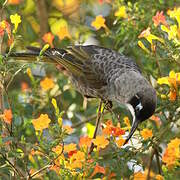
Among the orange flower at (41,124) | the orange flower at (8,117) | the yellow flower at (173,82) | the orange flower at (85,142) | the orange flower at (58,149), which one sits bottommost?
the orange flower at (85,142)

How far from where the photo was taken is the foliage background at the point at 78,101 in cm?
266

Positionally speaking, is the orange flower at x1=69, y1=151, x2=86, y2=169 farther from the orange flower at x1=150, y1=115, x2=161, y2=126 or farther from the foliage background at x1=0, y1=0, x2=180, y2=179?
the orange flower at x1=150, y1=115, x2=161, y2=126

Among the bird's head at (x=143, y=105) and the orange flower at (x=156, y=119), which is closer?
the bird's head at (x=143, y=105)

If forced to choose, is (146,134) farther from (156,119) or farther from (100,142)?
(156,119)

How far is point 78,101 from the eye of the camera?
15.0 ft

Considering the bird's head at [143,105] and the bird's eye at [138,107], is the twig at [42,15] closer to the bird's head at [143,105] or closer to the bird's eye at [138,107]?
the bird's head at [143,105]

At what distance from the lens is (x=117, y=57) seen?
4.19 meters

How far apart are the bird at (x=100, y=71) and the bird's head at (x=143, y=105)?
0.20ft

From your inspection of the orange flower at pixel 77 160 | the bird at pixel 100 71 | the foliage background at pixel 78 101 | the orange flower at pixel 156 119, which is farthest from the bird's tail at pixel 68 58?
the orange flower at pixel 77 160

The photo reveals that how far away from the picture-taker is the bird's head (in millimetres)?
3277

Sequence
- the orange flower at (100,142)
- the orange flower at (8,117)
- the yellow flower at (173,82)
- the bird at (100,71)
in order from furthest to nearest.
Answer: the bird at (100,71)
the yellow flower at (173,82)
the orange flower at (100,142)
the orange flower at (8,117)

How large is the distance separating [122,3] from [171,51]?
2.44 ft

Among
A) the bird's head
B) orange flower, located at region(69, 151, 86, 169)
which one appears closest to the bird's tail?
the bird's head

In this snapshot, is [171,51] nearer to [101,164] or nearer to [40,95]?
[101,164]
